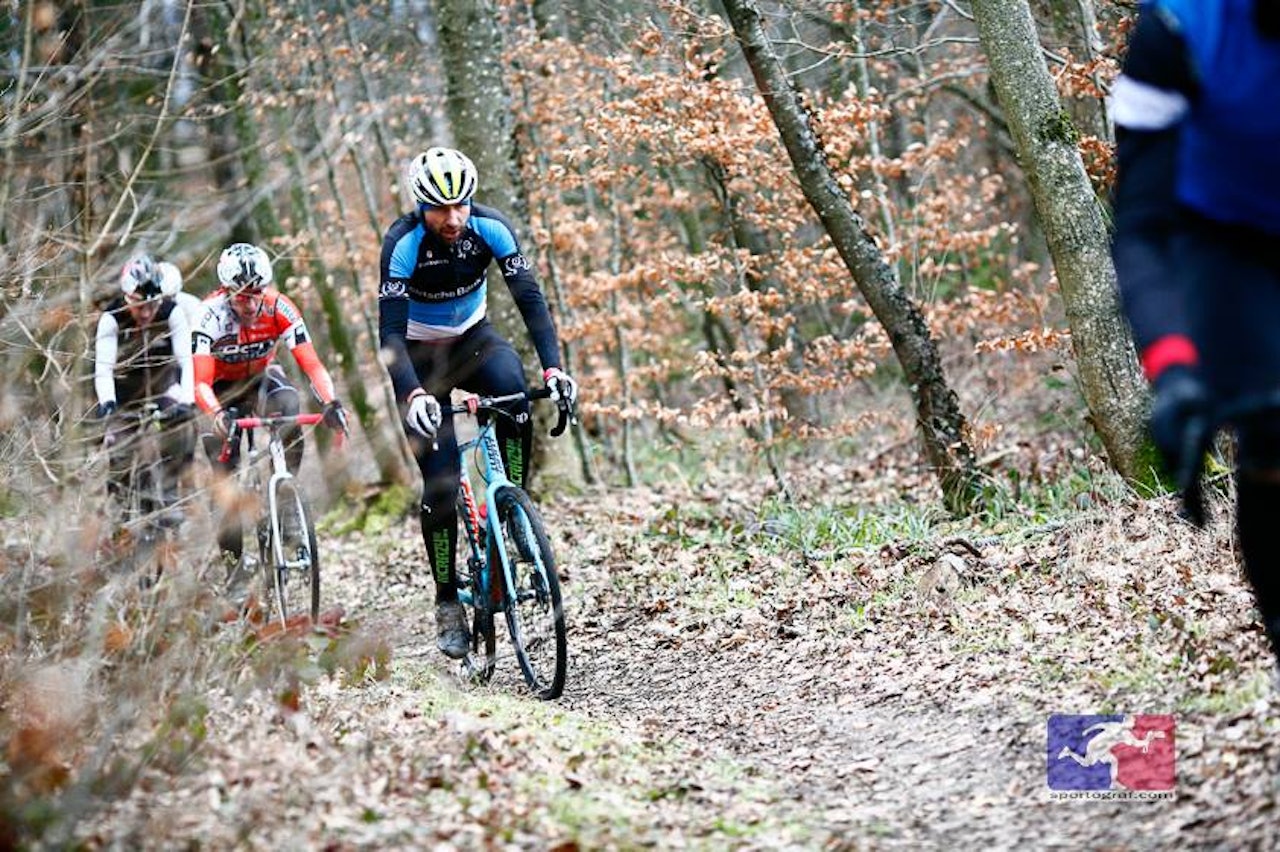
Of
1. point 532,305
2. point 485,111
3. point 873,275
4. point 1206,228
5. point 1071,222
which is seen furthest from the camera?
point 485,111

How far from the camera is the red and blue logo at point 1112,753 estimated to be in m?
4.61

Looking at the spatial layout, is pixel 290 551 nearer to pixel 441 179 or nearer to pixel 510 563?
pixel 510 563

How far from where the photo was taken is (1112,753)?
190 inches

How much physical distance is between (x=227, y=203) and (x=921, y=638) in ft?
14.7

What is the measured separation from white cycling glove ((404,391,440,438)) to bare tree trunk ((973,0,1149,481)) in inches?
155

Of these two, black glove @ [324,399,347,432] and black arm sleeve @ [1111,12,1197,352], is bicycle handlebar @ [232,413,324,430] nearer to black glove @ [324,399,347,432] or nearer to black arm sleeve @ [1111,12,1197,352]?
black glove @ [324,399,347,432]

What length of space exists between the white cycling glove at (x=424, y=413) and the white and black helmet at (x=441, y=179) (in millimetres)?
1037

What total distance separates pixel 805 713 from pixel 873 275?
4190 millimetres

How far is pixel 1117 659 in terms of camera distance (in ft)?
18.8

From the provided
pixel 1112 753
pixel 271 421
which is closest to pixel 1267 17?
pixel 1112 753

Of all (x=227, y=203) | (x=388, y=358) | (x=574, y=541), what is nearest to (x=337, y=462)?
(x=388, y=358)

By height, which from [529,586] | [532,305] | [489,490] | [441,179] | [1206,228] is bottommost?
[529,586]

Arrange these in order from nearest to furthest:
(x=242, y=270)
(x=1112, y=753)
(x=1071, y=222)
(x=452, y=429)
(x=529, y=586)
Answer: (x=1112, y=753) → (x=529, y=586) → (x=452, y=429) → (x=1071, y=222) → (x=242, y=270)

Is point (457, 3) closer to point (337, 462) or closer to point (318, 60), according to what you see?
point (318, 60)
